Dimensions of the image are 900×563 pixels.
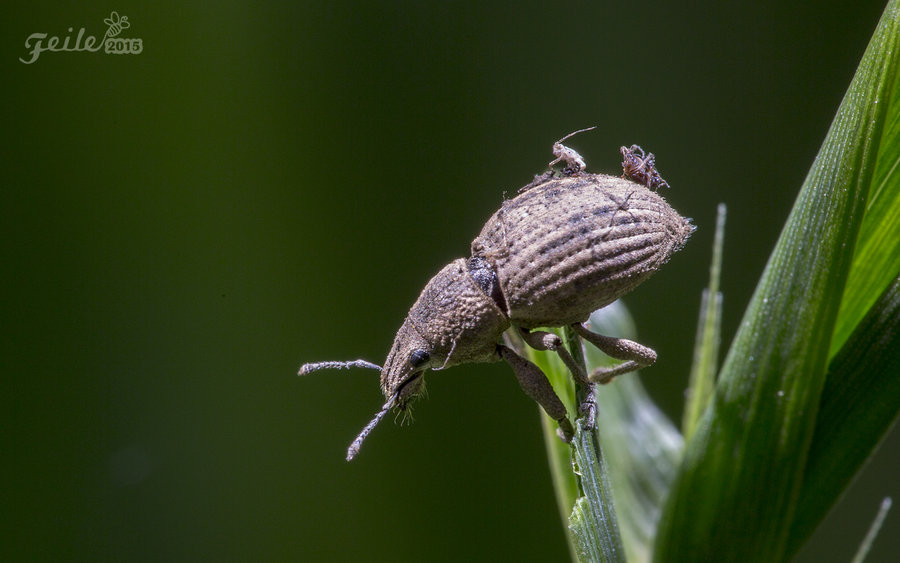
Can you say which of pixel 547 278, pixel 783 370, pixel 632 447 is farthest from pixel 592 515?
pixel 632 447

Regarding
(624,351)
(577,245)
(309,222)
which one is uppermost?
(309,222)

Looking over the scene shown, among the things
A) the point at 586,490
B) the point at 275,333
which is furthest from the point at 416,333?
the point at 275,333

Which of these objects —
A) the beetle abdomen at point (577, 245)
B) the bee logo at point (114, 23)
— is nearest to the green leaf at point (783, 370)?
the beetle abdomen at point (577, 245)

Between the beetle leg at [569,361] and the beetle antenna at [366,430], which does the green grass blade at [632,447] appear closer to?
the beetle leg at [569,361]

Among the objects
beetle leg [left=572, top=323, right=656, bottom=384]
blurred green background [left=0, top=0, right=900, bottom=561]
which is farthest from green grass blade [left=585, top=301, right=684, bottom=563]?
blurred green background [left=0, top=0, right=900, bottom=561]

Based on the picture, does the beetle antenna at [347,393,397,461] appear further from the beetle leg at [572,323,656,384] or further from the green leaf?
the green leaf

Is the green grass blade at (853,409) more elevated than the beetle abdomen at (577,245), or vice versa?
the beetle abdomen at (577,245)

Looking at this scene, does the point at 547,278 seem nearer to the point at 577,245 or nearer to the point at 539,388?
the point at 577,245
